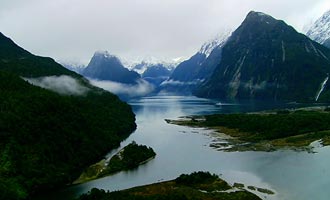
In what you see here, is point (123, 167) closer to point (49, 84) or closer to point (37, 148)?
point (37, 148)

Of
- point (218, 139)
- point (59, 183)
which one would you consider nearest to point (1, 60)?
point (218, 139)

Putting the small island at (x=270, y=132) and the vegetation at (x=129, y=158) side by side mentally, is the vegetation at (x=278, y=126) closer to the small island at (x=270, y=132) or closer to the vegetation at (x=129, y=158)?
the small island at (x=270, y=132)

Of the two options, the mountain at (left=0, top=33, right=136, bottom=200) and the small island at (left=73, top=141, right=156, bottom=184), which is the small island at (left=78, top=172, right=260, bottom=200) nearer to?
the mountain at (left=0, top=33, right=136, bottom=200)

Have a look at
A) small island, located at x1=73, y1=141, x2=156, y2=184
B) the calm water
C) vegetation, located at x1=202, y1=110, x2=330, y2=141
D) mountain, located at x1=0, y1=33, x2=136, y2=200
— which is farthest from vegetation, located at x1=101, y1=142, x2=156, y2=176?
vegetation, located at x1=202, y1=110, x2=330, y2=141

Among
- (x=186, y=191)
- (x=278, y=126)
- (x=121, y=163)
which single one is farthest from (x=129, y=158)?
(x=278, y=126)

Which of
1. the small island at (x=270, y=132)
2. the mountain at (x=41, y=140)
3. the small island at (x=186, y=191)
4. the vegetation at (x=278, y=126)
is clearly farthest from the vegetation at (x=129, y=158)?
the vegetation at (x=278, y=126)
